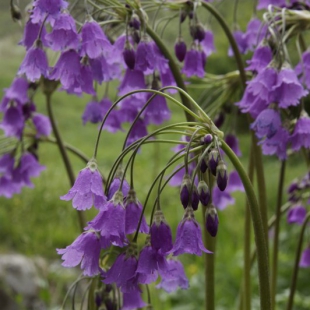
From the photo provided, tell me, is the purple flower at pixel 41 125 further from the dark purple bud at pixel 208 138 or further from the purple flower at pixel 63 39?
the dark purple bud at pixel 208 138

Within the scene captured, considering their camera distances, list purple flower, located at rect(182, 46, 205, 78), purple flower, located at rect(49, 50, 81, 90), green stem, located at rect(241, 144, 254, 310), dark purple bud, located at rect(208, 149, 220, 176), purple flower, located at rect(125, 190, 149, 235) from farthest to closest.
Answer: green stem, located at rect(241, 144, 254, 310) → purple flower, located at rect(182, 46, 205, 78) → purple flower, located at rect(49, 50, 81, 90) → purple flower, located at rect(125, 190, 149, 235) → dark purple bud, located at rect(208, 149, 220, 176)

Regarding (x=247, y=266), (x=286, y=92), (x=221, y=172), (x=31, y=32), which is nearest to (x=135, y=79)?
(x=31, y=32)

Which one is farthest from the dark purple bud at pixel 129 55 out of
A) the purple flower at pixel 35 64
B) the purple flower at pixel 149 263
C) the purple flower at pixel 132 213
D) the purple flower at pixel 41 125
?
the purple flower at pixel 41 125

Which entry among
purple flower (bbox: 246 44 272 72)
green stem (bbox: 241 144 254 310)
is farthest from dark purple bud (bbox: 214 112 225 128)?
purple flower (bbox: 246 44 272 72)

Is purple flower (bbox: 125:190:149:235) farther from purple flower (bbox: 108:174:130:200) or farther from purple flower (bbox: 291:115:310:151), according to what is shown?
purple flower (bbox: 291:115:310:151)

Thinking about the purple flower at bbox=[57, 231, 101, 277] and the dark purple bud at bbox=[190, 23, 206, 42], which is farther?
the dark purple bud at bbox=[190, 23, 206, 42]

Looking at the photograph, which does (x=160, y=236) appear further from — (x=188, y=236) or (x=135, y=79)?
(x=135, y=79)

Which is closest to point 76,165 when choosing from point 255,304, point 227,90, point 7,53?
point 255,304
